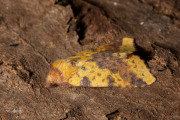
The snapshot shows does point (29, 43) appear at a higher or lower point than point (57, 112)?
higher

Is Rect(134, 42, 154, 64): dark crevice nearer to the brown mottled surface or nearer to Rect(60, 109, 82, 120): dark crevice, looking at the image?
the brown mottled surface

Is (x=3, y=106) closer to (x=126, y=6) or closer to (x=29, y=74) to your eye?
(x=29, y=74)

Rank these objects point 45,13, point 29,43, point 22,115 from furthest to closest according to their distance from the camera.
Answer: point 45,13 → point 29,43 → point 22,115

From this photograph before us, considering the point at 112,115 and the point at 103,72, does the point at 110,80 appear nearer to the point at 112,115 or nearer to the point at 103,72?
the point at 103,72

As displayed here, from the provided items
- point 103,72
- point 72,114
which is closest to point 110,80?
point 103,72

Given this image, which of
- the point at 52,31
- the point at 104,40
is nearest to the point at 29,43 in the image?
the point at 52,31

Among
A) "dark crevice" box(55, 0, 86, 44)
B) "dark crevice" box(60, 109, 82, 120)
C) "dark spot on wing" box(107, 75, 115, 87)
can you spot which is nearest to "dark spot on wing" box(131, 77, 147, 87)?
"dark spot on wing" box(107, 75, 115, 87)
